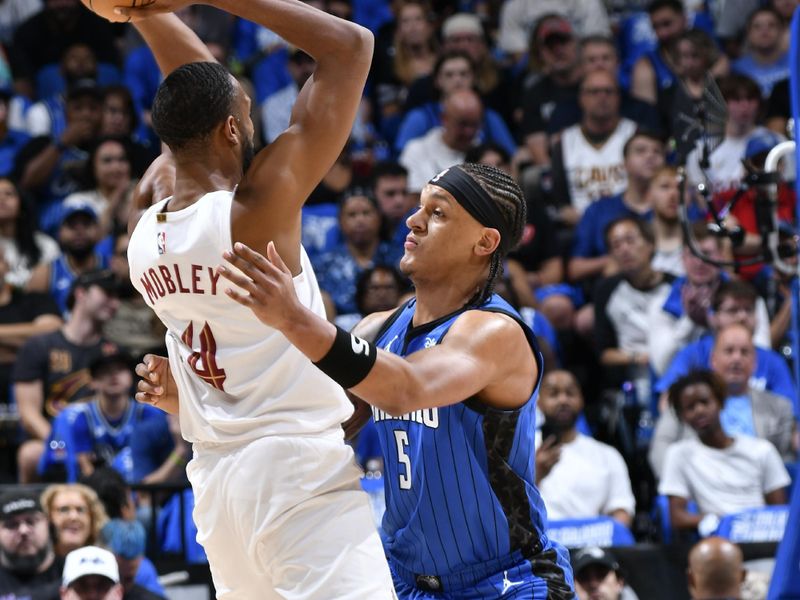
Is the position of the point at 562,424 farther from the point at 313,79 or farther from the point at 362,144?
the point at 313,79

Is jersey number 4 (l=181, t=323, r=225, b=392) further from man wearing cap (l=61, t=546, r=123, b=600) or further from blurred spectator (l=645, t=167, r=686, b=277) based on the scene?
blurred spectator (l=645, t=167, r=686, b=277)

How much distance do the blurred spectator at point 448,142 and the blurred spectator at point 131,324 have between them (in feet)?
7.88

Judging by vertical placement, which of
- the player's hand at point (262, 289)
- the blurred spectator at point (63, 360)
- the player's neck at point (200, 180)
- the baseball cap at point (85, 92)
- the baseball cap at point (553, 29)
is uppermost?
the baseball cap at point (553, 29)

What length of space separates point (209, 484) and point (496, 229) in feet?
3.71

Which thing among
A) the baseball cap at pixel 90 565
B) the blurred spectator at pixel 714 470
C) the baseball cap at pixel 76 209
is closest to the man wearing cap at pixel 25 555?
the baseball cap at pixel 90 565

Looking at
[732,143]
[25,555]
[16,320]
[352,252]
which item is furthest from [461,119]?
[25,555]

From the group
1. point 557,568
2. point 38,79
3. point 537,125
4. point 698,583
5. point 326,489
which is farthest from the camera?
point 38,79

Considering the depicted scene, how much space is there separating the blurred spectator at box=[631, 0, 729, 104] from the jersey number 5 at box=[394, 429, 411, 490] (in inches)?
317

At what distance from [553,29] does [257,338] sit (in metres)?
8.53

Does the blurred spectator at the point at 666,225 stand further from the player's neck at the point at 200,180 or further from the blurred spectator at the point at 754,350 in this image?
the player's neck at the point at 200,180

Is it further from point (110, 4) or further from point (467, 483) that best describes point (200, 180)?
point (467, 483)

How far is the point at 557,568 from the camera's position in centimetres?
412

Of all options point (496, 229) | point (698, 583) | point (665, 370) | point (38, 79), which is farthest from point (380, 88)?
point (496, 229)

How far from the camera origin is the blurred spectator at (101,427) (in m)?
8.55
